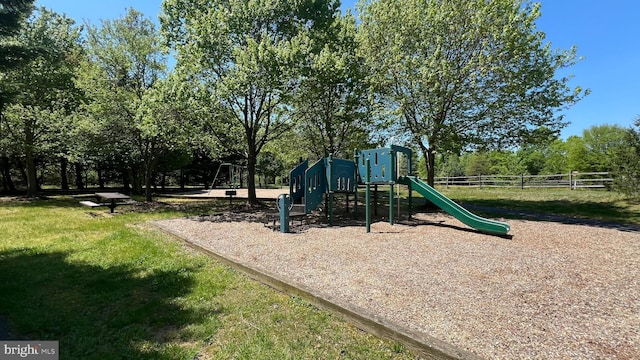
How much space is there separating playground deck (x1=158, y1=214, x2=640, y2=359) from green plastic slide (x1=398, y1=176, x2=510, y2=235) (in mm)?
334

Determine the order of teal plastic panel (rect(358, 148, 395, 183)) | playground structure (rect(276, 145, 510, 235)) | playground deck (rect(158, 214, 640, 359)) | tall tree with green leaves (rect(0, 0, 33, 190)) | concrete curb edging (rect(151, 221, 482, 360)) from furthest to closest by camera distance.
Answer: teal plastic panel (rect(358, 148, 395, 183)) → playground structure (rect(276, 145, 510, 235)) → tall tree with green leaves (rect(0, 0, 33, 190)) → playground deck (rect(158, 214, 640, 359)) → concrete curb edging (rect(151, 221, 482, 360))

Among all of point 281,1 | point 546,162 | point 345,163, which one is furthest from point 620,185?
point 546,162

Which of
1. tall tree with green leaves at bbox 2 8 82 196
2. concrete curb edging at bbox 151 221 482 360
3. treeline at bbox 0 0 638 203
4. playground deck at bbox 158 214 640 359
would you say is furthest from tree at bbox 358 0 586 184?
tall tree with green leaves at bbox 2 8 82 196

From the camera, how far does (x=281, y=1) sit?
12.7 metres

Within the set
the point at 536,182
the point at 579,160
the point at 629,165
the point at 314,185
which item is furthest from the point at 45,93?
the point at 579,160

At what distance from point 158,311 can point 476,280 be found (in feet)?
15.1

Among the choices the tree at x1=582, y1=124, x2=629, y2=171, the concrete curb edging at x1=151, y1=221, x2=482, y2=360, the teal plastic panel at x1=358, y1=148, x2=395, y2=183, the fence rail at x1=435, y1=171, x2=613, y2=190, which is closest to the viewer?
the concrete curb edging at x1=151, y1=221, x2=482, y2=360

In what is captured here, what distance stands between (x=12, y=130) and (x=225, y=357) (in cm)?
2510

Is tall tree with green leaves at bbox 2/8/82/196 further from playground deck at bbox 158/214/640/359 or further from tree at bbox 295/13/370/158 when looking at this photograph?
playground deck at bbox 158/214/640/359

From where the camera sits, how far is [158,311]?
4.15m

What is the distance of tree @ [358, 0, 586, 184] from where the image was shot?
39.5 feet

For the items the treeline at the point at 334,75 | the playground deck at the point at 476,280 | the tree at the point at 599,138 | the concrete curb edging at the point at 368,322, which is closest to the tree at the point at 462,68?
the treeline at the point at 334,75

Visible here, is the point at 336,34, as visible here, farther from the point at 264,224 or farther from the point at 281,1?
the point at 264,224

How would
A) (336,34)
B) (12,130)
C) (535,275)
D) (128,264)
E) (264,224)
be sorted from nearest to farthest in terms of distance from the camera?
1. (535,275)
2. (128,264)
3. (264,224)
4. (336,34)
5. (12,130)
